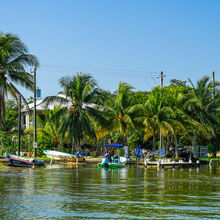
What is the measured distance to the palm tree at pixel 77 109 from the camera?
4981 centimetres

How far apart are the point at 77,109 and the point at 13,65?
15483mm

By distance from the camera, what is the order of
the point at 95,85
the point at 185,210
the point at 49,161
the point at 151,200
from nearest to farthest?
the point at 185,210 → the point at 151,200 → the point at 49,161 → the point at 95,85

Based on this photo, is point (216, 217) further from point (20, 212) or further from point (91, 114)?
point (91, 114)

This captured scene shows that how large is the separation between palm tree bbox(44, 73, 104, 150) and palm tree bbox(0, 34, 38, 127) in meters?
13.5

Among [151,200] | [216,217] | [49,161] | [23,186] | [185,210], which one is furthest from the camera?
[49,161]

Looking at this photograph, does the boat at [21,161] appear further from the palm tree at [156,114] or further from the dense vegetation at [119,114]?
the palm tree at [156,114]

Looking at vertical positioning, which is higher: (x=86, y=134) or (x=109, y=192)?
(x=86, y=134)

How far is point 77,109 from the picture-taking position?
50.4m

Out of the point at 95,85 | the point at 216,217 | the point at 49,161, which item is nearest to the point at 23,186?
the point at 216,217

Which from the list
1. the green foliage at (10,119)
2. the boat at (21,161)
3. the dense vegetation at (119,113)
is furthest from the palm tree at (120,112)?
the green foliage at (10,119)

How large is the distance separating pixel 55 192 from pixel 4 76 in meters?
16.2

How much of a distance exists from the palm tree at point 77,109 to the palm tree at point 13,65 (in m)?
13.5

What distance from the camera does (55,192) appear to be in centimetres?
2191

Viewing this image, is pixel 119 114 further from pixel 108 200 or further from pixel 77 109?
pixel 108 200
